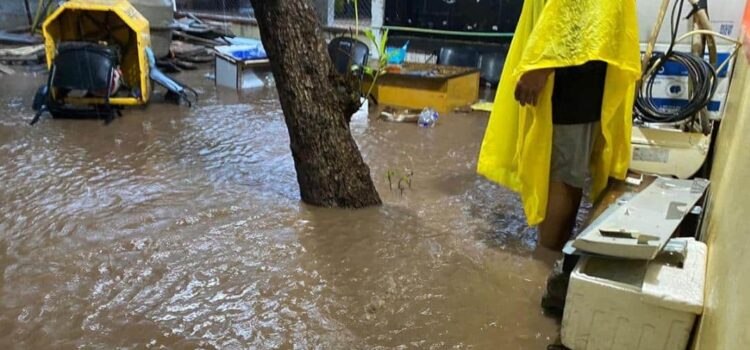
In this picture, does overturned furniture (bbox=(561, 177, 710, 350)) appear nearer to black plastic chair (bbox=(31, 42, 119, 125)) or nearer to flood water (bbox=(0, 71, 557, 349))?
flood water (bbox=(0, 71, 557, 349))

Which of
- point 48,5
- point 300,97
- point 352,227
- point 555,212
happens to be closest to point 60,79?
point 300,97

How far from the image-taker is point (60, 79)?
454 cm

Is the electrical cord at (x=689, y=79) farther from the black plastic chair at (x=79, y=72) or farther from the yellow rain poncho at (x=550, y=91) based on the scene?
the black plastic chair at (x=79, y=72)

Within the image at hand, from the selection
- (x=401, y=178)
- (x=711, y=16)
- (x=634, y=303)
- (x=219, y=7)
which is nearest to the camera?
(x=634, y=303)

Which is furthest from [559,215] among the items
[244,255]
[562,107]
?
[244,255]

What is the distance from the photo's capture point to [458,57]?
22.5 feet

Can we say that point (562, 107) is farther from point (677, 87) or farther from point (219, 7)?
point (219, 7)

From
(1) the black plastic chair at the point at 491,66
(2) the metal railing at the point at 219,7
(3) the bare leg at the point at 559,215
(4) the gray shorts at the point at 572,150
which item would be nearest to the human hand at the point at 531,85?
(4) the gray shorts at the point at 572,150

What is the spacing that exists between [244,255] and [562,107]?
1463 mm

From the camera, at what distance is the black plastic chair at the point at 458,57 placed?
6.76 meters

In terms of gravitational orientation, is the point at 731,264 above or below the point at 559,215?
above

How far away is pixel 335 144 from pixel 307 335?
49.2 inches

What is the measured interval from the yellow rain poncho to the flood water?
393 mm

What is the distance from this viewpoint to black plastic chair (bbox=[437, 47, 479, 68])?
6758 millimetres
